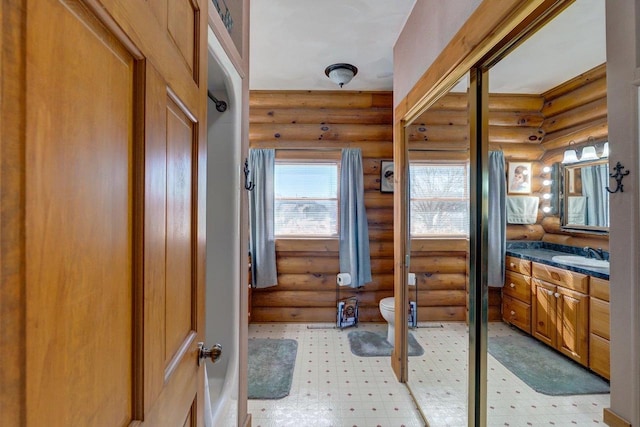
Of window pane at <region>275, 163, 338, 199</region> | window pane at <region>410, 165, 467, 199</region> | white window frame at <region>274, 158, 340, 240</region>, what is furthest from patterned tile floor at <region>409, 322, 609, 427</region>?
window pane at <region>275, 163, 338, 199</region>

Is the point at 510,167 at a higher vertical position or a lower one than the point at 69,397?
higher

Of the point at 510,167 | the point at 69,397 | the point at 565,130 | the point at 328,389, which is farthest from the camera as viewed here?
the point at 328,389

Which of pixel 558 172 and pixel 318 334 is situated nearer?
pixel 558 172

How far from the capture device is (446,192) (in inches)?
75.8

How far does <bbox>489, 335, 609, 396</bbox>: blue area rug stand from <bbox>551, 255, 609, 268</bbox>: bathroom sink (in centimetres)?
31

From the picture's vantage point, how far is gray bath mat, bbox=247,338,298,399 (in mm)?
2160

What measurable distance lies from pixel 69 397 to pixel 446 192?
199cm

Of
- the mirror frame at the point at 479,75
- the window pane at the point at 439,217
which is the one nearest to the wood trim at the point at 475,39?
the mirror frame at the point at 479,75

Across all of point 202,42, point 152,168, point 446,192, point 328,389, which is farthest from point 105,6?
point 328,389

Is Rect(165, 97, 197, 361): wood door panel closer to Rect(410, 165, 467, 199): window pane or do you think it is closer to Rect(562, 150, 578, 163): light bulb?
Rect(562, 150, 578, 163): light bulb

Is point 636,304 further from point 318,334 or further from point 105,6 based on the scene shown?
point 318,334

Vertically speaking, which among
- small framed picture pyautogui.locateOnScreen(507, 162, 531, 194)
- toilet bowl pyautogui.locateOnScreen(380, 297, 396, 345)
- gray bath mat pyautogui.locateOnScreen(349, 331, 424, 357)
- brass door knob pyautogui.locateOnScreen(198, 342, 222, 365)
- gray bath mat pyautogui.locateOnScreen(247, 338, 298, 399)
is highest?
small framed picture pyautogui.locateOnScreen(507, 162, 531, 194)

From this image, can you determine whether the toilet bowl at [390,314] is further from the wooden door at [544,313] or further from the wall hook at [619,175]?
→ the wall hook at [619,175]

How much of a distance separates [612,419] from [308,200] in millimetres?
3022
